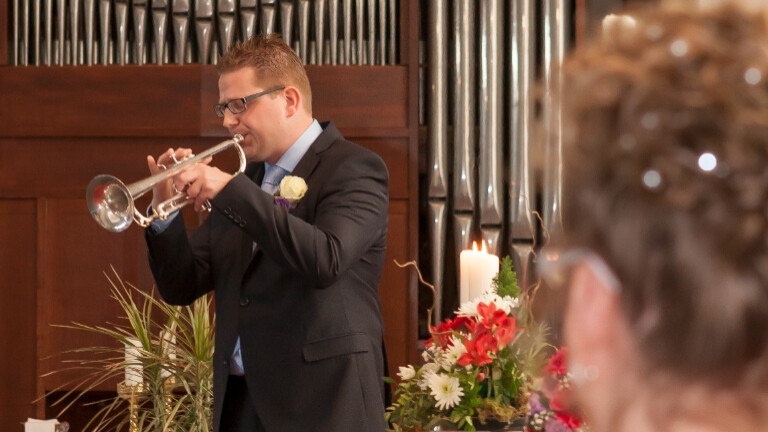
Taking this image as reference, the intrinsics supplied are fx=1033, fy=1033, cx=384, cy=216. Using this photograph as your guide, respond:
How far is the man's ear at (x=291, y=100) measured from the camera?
2.70 m

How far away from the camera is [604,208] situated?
0.56 metres

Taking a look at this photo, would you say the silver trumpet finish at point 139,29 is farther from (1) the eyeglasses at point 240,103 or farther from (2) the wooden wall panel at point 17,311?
(1) the eyeglasses at point 240,103

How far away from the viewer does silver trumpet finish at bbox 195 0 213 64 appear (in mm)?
4598

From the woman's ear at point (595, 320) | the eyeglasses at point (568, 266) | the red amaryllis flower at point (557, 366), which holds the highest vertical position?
the eyeglasses at point (568, 266)

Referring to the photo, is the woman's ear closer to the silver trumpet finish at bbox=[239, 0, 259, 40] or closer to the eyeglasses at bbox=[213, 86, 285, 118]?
the eyeglasses at bbox=[213, 86, 285, 118]

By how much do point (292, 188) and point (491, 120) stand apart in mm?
2261

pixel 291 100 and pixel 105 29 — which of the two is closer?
pixel 291 100

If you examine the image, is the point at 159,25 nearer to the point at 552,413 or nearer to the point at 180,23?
the point at 180,23

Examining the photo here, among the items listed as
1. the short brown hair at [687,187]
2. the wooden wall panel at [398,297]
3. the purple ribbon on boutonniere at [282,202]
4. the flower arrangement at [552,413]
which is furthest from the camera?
the wooden wall panel at [398,297]

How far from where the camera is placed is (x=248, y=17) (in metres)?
4.63

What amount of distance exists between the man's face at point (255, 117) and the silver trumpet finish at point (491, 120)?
203 centimetres

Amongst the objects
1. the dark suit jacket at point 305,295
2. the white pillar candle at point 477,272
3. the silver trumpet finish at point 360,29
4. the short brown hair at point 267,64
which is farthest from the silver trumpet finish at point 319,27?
the white pillar candle at point 477,272

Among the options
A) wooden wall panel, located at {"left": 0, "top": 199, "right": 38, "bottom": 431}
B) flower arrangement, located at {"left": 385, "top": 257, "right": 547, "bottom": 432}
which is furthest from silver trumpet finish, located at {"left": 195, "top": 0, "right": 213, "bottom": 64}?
flower arrangement, located at {"left": 385, "top": 257, "right": 547, "bottom": 432}

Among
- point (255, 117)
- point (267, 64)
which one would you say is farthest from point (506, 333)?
point (267, 64)
